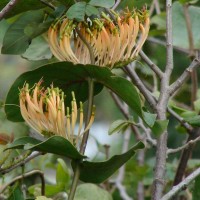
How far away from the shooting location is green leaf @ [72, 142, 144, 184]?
41.0 inches

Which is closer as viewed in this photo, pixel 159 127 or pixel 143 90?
pixel 159 127

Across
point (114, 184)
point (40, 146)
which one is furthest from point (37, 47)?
point (114, 184)

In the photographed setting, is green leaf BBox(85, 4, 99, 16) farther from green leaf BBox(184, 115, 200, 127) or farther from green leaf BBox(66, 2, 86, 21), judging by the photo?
green leaf BBox(184, 115, 200, 127)

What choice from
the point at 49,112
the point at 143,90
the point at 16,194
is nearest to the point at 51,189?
the point at 16,194

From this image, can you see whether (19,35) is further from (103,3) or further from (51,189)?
(51,189)

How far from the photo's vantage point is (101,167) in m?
1.06

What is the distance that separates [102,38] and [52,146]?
209 millimetres

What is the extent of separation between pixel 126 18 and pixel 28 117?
24cm

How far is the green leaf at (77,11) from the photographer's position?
3.46 ft

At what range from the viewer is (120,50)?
1.08 meters

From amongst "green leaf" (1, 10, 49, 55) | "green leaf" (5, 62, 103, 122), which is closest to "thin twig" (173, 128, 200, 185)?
"green leaf" (5, 62, 103, 122)

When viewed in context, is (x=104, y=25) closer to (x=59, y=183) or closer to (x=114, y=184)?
(x=59, y=183)

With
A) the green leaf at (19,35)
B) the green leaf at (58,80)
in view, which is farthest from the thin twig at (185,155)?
the green leaf at (19,35)

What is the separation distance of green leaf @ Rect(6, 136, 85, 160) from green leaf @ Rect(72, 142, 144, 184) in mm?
28
